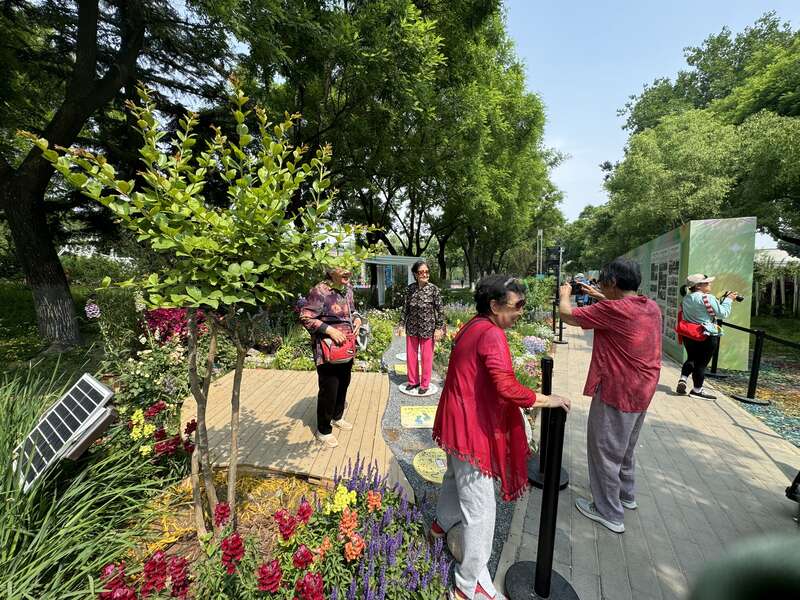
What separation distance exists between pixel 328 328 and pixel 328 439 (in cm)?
123

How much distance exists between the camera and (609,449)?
2.57m

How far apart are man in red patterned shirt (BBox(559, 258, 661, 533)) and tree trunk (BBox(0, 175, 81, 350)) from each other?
9.80 meters

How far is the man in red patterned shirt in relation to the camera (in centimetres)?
248

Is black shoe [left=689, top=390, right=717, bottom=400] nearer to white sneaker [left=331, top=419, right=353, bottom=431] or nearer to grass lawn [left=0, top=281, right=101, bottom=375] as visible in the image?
white sneaker [left=331, top=419, right=353, bottom=431]

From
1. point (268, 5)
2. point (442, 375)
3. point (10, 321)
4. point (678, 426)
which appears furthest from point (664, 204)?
point (10, 321)

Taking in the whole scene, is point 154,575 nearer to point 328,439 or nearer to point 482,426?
point 482,426

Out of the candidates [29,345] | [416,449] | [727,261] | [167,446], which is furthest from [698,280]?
[29,345]

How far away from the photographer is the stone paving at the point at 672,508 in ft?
7.61

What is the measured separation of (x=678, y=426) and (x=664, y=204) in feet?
41.1

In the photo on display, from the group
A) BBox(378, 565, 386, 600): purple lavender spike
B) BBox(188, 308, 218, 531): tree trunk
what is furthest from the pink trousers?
BBox(378, 565, 386, 600): purple lavender spike

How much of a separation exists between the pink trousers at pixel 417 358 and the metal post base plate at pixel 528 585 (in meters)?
2.69

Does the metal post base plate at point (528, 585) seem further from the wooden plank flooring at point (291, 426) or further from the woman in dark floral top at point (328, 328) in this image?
the woman in dark floral top at point (328, 328)

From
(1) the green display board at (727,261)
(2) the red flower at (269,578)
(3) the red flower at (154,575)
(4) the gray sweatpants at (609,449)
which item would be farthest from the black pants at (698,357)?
(3) the red flower at (154,575)

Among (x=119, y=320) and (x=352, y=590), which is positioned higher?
(x=119, y=320)
